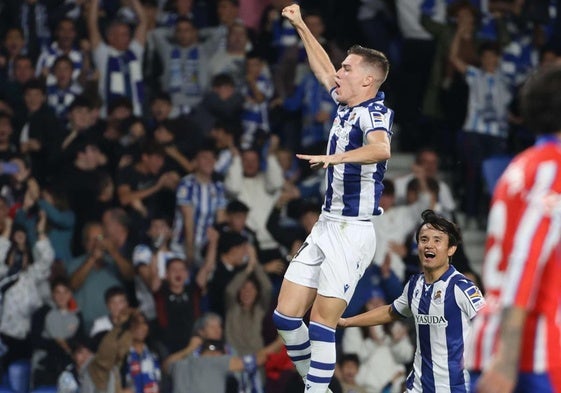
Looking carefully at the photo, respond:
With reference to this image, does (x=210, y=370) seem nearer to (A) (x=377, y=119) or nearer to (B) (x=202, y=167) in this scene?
(B) (x=202, y=167)

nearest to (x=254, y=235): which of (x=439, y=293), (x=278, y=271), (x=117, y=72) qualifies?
(x=278, y=271)

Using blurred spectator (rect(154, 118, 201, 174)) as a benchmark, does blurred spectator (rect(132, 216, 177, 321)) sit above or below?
below

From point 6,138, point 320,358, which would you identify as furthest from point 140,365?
point 320,358

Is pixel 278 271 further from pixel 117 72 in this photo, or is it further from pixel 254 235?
pixel 117 72

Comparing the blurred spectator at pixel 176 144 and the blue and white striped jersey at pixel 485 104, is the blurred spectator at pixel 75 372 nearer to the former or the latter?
the blurred spectator at pixel 176 144

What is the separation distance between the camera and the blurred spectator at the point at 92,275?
39.5 feet

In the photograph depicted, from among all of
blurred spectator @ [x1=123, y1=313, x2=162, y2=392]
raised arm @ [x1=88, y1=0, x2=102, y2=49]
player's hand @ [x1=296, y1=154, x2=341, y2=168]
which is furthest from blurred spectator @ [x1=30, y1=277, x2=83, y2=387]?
player's hand @ [x1=296, y1=154, x2=341, y2=168]

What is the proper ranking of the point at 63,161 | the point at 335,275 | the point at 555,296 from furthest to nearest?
the point at 63,161 < the point at 335,275 < the point at 555,296

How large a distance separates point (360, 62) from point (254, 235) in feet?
17.6

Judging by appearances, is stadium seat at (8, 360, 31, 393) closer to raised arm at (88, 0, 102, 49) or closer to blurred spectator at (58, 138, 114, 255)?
blurred spectator at (58, 138, 114, 255)

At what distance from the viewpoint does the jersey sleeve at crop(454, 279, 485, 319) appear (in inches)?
305

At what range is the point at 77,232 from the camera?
493 inches

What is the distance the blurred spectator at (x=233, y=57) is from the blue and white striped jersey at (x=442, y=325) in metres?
6.54

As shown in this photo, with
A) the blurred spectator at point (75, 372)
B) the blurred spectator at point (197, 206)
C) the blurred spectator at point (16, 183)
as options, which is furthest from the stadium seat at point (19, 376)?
the blurred spectator at point (197, 206)
